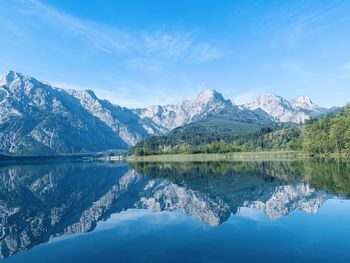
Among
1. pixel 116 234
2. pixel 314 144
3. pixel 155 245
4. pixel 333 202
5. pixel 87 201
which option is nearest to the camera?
pixel 155 245

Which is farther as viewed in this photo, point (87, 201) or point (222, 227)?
point (87, 201)

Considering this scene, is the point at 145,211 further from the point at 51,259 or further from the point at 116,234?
the point at 51,259

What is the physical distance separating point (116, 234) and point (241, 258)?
15.0 metres

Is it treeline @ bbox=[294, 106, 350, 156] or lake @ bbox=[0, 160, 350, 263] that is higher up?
treeline @ bbox=[294, 106, 350, 156]

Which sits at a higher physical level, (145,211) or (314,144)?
(314,144)

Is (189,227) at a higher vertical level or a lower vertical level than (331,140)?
lower

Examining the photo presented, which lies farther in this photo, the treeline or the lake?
the treeline

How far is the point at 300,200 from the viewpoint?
157ft

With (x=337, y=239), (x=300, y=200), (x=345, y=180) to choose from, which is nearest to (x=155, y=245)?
(x=337, y=239)

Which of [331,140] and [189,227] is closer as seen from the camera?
[189,227]

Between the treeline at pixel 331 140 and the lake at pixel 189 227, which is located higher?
the treeline at pixel 331 140

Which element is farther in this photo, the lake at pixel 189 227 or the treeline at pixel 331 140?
the treeline at pixel 331 140

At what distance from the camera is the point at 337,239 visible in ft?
92.6

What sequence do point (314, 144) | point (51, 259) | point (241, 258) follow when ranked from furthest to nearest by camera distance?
point (314, 144), point (51, 259), point (241, 258)
